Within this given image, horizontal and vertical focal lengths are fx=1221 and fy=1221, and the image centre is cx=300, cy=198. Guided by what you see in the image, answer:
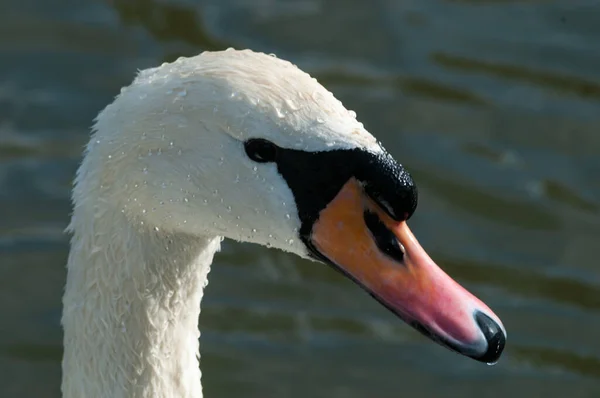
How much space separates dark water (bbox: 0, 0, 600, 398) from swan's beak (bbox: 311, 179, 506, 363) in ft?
Result: 9.96

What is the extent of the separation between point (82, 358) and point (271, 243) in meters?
0.98

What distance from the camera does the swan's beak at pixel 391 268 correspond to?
12.0 ft

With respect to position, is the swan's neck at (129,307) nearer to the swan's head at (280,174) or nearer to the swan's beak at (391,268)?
the swan's head at (280,174)

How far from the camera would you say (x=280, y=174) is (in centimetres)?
365

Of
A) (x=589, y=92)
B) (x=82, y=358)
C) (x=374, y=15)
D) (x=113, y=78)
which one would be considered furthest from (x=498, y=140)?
(x=82, y=358)

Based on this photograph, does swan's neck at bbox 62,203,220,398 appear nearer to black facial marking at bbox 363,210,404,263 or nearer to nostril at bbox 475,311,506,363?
black facial marking at bbox 363,210,404,263

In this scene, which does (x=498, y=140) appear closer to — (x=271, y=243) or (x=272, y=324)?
(x=272, y=324)

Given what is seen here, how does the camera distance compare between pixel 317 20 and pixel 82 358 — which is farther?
pixel 317 20

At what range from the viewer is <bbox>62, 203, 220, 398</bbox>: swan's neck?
4.03 metres

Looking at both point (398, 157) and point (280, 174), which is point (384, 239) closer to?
point (280, 174)

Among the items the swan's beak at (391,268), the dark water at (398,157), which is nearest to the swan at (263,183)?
the swan's beak at (391,268)

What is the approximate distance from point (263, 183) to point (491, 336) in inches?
32.4

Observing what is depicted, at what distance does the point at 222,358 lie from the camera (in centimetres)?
668

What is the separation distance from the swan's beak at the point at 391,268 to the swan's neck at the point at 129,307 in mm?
580
